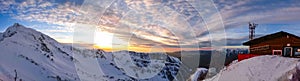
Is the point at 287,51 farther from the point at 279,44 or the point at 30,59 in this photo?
the point at 30,59

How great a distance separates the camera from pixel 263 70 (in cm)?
2306

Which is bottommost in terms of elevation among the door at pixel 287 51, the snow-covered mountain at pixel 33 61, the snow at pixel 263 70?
the snow-covered mountain at pixel 33 61

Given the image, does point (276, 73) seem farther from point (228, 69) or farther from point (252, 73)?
point (228, 69)

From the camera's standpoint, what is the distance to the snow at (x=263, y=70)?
69.2 feet

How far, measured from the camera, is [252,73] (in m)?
23.2

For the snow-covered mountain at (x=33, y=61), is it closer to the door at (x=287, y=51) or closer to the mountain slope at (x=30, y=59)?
the mountain slope at (x=30, y=59)

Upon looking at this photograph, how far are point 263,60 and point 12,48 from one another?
403ft

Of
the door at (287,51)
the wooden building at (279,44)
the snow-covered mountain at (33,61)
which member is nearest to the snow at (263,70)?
the wooden building at (279,44)

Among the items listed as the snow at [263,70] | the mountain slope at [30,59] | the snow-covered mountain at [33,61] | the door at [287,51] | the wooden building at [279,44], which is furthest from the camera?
the mountain slope at [30,59]

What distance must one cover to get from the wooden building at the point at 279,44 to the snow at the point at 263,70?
378 inches

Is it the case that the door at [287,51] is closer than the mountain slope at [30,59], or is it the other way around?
the door at [287,51]

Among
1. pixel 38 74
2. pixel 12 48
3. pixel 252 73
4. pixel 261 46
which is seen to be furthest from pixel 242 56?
pixel 12 48

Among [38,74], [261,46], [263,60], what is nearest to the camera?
[263,60]

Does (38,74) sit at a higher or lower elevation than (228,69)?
lower
